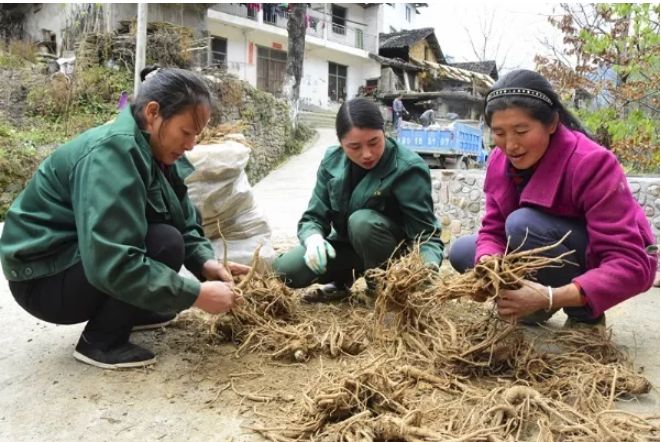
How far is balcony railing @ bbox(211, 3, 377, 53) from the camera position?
17.6m

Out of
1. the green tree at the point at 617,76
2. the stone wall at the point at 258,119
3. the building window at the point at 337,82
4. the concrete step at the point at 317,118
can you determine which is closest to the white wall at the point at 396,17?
the building window at the point at 337,82

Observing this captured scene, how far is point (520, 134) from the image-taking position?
162cm

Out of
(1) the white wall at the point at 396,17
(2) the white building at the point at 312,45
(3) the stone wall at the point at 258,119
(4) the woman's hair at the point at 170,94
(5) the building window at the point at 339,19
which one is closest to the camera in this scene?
(4) the woman's hair at the point at 170,94

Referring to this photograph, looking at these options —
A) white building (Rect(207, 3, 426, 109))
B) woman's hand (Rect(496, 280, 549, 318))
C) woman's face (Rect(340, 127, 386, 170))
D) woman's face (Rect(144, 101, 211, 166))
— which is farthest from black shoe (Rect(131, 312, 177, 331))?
white building (Rect(207, 3, 426, 109))

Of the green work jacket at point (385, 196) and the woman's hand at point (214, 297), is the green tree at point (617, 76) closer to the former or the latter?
the green work jacket at point (385, 196)

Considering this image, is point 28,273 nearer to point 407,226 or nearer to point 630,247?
point 407,226

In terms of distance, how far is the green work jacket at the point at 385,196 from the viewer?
2281 mm

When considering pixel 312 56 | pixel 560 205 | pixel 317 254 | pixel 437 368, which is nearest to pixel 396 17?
pixel 312 56

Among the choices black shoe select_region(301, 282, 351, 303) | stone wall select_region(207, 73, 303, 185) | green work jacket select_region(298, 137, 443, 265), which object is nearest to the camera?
green work jacket select_region(298, 137, 443, 265)

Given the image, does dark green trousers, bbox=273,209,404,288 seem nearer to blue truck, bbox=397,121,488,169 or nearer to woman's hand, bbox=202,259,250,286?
woman's hand, bbox=202,259,250,286

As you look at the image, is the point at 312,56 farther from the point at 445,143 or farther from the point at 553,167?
the point at 553,167

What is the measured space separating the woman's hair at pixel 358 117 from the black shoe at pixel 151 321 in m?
1.02

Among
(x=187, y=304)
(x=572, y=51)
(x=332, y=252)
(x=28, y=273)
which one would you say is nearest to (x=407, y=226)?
(x=332, y=252)

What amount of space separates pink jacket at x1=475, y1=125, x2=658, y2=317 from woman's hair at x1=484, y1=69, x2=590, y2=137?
0.11 meters
